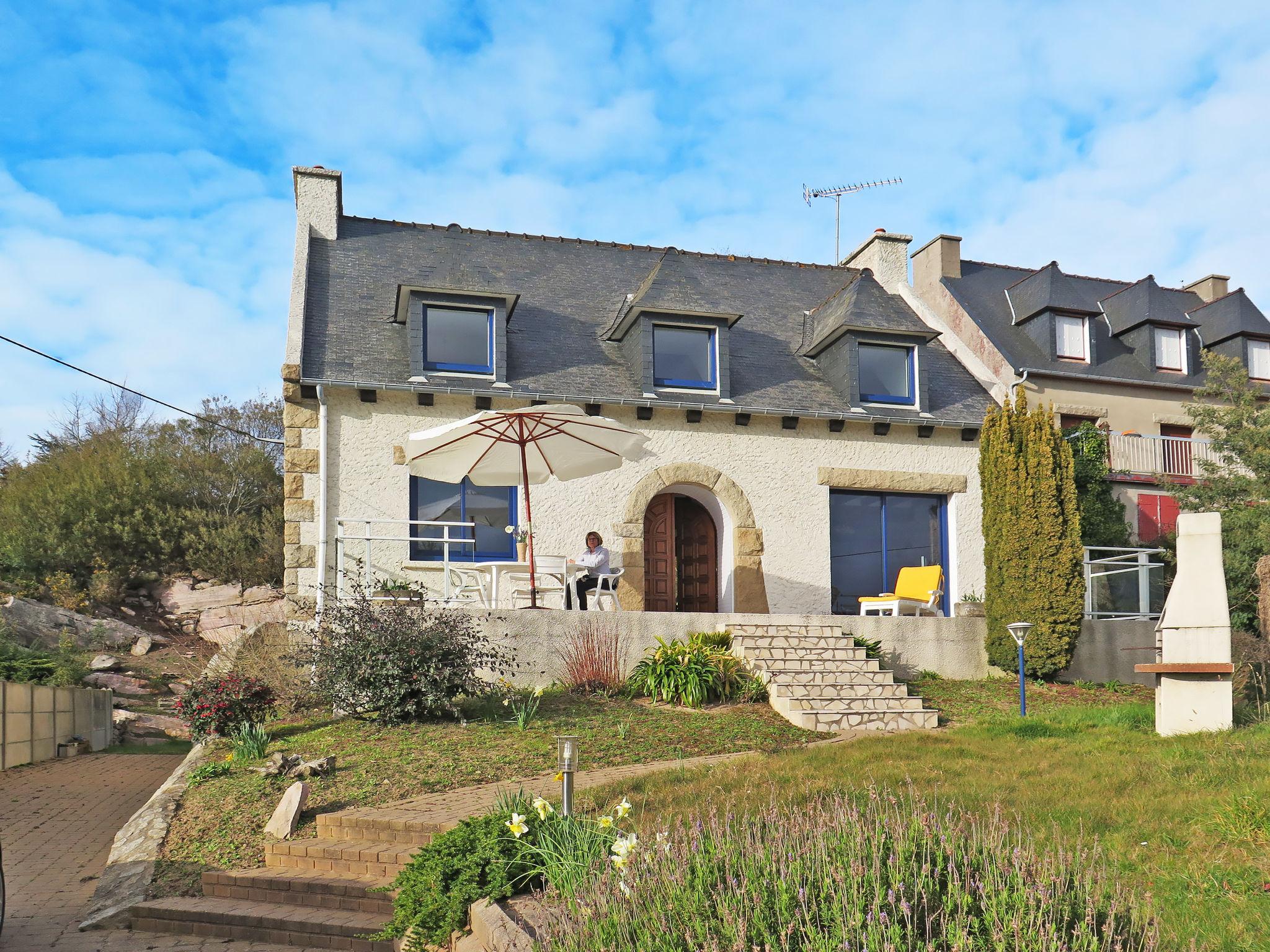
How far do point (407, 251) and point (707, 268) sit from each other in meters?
5.10

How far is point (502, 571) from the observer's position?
1334cm

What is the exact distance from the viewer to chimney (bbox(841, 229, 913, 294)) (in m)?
18.7

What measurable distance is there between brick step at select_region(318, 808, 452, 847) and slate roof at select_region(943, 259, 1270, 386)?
15690 mm

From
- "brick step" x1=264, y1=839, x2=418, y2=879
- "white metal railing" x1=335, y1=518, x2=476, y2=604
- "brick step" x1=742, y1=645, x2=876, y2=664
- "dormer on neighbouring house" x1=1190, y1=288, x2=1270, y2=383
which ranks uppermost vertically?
"dormer on neighbouring house" x1=1190, y1=288, x2=1270, y2=383

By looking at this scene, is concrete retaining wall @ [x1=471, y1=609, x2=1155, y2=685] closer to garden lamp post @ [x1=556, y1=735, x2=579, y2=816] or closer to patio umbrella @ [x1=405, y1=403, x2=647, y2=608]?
patio umbrella @ [x1=405, y1=403, x2=647, y2=608]

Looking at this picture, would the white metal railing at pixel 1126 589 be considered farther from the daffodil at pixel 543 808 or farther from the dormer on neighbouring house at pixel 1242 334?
the daffodil at pixel 543 808

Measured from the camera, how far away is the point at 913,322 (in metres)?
16.7

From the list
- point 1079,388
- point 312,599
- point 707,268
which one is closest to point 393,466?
point 312,599

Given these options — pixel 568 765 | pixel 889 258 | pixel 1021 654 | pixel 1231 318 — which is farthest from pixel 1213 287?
pixel 568 765

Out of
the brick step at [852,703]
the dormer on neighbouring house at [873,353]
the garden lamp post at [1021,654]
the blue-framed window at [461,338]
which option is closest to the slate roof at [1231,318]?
the dormer on neighbouring house at [873,353]

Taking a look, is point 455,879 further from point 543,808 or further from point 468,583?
point 468,583

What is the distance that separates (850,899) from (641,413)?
1155 centimetres

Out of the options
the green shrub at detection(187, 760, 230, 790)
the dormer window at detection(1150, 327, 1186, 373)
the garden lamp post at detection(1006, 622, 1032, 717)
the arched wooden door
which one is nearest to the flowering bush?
the green shrub at detection(187, 760, 230, 790)

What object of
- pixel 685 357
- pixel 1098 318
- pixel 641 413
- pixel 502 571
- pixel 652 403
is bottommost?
pixel 502 571
